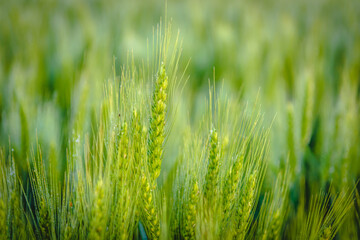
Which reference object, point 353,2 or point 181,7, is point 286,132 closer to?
point 181,7

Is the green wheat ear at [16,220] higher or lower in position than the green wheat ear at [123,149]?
lower

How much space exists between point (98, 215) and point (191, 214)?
0.15 m

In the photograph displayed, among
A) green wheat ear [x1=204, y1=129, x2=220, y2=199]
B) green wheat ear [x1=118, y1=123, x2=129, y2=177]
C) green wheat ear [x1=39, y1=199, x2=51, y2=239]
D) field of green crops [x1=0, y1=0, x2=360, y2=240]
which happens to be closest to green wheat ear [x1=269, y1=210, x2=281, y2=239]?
field of green crops [x1=0, y1=0, x2=360, y2=240]

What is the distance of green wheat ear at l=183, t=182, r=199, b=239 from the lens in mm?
458

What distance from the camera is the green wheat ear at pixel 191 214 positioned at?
0.46m

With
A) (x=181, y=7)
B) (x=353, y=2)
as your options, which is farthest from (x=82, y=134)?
(x=353, y=2)

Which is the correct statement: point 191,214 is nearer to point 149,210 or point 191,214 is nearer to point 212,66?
point 149,210

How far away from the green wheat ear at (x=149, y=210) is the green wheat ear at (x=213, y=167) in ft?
0.30

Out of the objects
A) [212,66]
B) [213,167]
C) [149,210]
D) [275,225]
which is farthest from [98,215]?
[212,66]

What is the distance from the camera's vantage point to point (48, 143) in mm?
659

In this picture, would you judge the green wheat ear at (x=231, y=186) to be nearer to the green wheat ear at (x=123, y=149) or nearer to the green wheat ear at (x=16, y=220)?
the green wheat ear at (x=123, y=149)

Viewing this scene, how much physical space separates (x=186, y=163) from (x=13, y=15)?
5.09 feet

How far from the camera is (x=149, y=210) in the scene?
458 millimetres

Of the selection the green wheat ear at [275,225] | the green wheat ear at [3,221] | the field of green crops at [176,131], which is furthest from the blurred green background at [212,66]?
the green wheat ear at [275,225]
